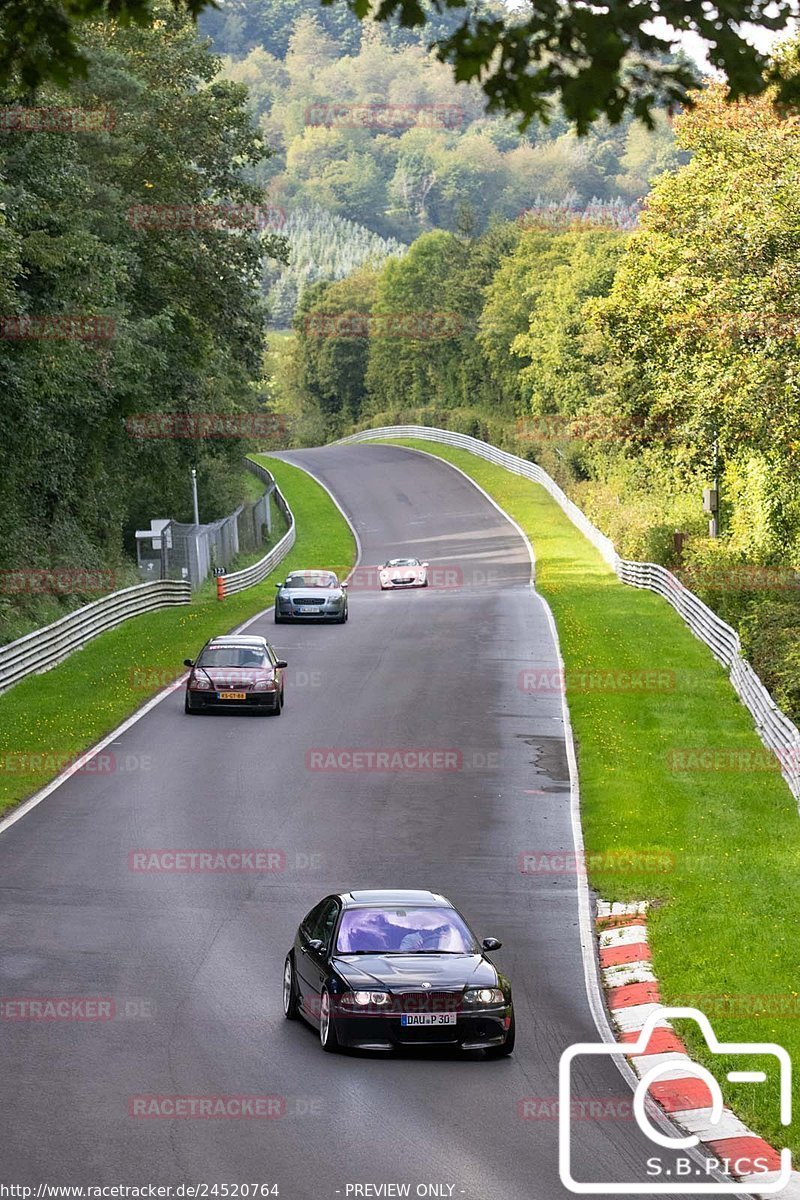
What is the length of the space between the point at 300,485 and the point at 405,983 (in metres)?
84.9

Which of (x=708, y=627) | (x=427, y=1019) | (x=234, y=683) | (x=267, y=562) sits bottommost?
(x=267, y=562)

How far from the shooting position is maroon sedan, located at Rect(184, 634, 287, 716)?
102 ft

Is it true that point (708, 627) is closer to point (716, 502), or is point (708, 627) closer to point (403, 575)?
point (716, 502)

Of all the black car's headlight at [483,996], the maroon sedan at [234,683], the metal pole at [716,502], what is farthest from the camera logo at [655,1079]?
the metal pole at [716,502]

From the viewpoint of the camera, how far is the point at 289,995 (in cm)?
1420

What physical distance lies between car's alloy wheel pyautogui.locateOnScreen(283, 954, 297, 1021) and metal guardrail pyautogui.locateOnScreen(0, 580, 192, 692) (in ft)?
66.5

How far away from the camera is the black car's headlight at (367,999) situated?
12938 millimetres

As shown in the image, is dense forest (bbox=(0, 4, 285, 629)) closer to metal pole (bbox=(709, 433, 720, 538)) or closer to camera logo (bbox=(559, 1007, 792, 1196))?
metal pole (bbox=(709, 433, 720, 538))

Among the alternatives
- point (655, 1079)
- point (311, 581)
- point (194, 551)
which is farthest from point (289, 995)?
point (194, 551)

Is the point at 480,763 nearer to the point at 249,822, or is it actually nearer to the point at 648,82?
the point at 249,822

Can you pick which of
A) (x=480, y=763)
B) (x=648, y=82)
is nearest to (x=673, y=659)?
(x=480, y=763)

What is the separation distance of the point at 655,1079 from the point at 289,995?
11.2 feet

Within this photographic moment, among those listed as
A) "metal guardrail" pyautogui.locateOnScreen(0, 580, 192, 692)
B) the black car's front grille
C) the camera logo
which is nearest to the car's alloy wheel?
the black car's front grille

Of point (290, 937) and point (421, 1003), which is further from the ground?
point (421, 1003)
